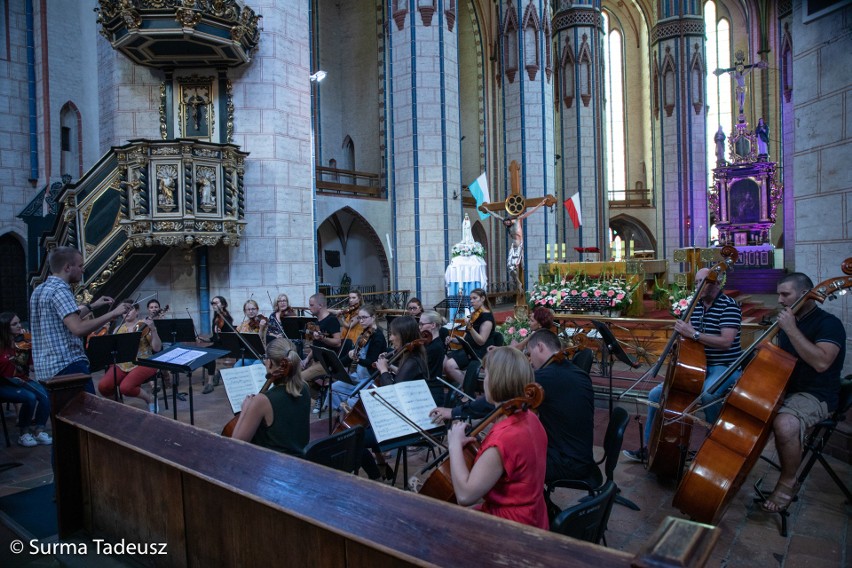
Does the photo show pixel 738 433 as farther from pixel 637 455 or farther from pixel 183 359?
pixel 183 359

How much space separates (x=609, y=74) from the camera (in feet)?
92.3

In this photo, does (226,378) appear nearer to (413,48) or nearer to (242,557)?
(242,557)

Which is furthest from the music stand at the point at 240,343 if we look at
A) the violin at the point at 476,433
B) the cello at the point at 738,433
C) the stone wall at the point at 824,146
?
the stone wall at the point at 824,146

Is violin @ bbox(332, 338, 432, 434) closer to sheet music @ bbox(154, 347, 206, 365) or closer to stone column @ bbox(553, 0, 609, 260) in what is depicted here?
sheet music @ bbox(154, 347, 206, 365)

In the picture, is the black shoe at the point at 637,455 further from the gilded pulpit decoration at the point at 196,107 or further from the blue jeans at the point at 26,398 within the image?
the gilded pulpit decoration at the point at 196,107

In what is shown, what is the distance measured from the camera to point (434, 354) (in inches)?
192

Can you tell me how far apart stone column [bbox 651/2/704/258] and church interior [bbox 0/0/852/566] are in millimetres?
93

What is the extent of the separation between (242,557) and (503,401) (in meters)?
1.25

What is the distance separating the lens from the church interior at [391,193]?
8.94 ft

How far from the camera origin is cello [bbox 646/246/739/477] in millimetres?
3951

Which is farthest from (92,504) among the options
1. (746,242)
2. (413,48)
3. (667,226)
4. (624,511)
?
(667,226)

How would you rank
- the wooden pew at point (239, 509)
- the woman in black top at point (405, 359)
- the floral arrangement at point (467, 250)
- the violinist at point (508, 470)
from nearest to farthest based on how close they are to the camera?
the wooden pew at point (239, 509) < the violinist at point (508, 470) < the woman in black top at point (405, 359) < the floral arrangement at point (467, 250)

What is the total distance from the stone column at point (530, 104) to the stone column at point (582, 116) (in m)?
4.03

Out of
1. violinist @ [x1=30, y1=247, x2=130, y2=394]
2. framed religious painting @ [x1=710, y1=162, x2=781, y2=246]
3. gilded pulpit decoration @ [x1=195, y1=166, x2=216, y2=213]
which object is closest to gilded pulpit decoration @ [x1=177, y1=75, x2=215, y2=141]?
gilded pulpit decoration @ [x1=195, y1=166, x2=216, y2=213]
